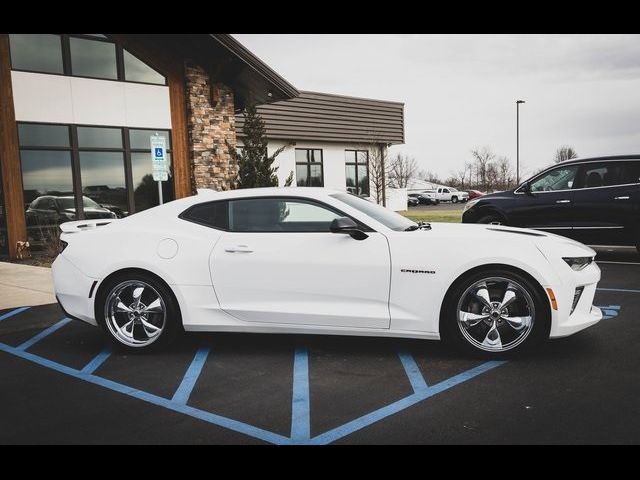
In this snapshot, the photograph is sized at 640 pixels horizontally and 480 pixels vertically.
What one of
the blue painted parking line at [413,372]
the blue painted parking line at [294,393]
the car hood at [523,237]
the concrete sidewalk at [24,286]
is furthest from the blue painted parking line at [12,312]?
the car hood at [523,237]

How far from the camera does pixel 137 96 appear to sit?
14.1 metres

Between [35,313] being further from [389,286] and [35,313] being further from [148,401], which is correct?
[389,286]

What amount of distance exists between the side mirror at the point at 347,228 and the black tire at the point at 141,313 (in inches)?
63.9

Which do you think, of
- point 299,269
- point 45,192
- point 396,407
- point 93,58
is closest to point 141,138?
point 93,58

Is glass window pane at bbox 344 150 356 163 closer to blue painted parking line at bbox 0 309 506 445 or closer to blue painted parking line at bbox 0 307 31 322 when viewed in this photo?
blue painted parking line at bbox 0 307 31 322

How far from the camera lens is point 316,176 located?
2588 centimetres

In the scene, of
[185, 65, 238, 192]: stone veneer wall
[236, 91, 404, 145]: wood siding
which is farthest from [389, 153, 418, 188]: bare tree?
[185, 65, 238, 192]: stone veneer wall

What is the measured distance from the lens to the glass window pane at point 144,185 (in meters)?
14.4

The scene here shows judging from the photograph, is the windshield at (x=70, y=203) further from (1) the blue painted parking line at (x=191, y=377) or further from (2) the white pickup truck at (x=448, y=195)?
(2) the white pickup truck at (x=448, y=195)

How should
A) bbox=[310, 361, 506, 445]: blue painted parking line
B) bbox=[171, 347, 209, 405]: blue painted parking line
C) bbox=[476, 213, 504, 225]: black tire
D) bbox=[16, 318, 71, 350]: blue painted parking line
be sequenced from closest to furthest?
bbox=[310, 361, 506, 445]: blue painted parking line
bbox=[171, 347, 209, 405]: blue painted parking line
bbox=[16, 318, 71, 350]: blue painted parking line
bbox=[476, 213, 504, 225]: black tire

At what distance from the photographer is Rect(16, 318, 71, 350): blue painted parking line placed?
5863 mm

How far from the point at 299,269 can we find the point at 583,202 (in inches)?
282

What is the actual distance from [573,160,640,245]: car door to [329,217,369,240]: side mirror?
6.78 meters
